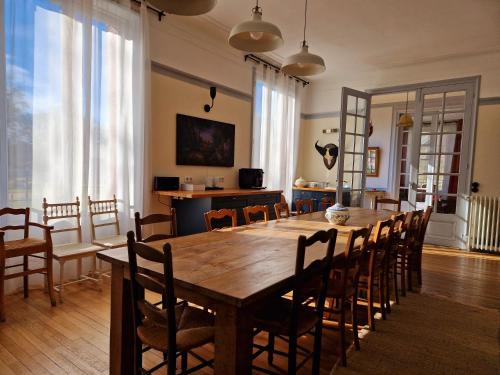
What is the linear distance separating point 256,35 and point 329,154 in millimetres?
4855

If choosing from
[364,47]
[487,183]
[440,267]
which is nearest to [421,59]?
[364,47]

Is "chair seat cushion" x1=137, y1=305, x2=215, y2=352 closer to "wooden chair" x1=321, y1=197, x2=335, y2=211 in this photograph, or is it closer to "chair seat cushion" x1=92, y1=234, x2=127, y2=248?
"chair seat cushion" x1=92, y1=234, x2=127, y2=248

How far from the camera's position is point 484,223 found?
515 cm

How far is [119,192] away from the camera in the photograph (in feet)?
12.3

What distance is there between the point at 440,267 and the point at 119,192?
4.16m

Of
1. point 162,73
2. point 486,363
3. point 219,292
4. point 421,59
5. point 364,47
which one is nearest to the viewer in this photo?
point 219,292

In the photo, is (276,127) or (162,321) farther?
(276,127)

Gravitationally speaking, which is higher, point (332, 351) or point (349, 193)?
point (349, 193)

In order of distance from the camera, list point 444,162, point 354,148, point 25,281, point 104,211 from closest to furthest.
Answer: point 25,281
point 104,211
point 444,162
point 354,148

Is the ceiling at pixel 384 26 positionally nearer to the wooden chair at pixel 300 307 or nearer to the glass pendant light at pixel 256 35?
the glass pendant light at pixel 256 35

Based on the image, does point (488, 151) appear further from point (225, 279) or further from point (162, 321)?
point (162, 321)

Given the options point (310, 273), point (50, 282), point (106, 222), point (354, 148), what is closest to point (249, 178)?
point (354, 148)

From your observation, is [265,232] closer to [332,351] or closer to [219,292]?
[332,351]

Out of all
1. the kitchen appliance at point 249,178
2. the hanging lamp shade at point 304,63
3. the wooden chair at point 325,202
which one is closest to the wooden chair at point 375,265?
the hanging lamp shade at point 304,63
